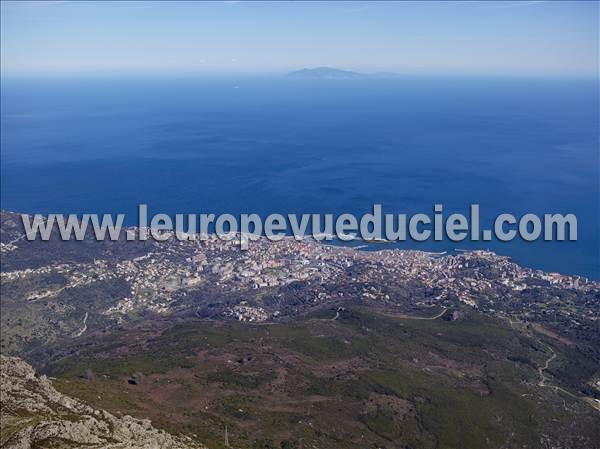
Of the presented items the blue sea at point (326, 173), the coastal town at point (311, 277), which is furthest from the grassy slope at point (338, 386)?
the blue sea at point (326, 173)

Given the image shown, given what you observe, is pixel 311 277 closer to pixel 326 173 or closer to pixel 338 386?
pixel 338 386

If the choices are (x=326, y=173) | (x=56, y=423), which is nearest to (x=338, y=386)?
(x=56, y=423)

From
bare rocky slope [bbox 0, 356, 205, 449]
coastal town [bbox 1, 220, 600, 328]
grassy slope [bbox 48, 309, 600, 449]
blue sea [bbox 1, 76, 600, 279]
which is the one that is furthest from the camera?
blue sea [bbox 1, 76, 600, 279]

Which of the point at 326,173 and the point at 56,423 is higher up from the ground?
the point at 56,423

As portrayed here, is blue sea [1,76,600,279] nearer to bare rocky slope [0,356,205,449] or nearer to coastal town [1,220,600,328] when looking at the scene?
coastal town [1,220,600,328]

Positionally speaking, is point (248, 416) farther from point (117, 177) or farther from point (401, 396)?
point (117, 177)

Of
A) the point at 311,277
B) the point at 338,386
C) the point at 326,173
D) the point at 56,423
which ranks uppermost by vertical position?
the point at 56,423

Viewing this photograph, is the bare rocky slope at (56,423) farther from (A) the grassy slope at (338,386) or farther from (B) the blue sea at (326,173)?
(B) the blue sea at (326,173)

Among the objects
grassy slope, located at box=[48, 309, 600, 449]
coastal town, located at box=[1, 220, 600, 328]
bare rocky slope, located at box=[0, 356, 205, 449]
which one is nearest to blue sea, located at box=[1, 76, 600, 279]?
coastal town, located at box=[1, 220, 600, 328]

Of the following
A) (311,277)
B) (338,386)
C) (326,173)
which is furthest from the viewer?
(326,173)

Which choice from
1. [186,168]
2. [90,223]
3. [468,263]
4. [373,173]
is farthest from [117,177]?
[468,263]
